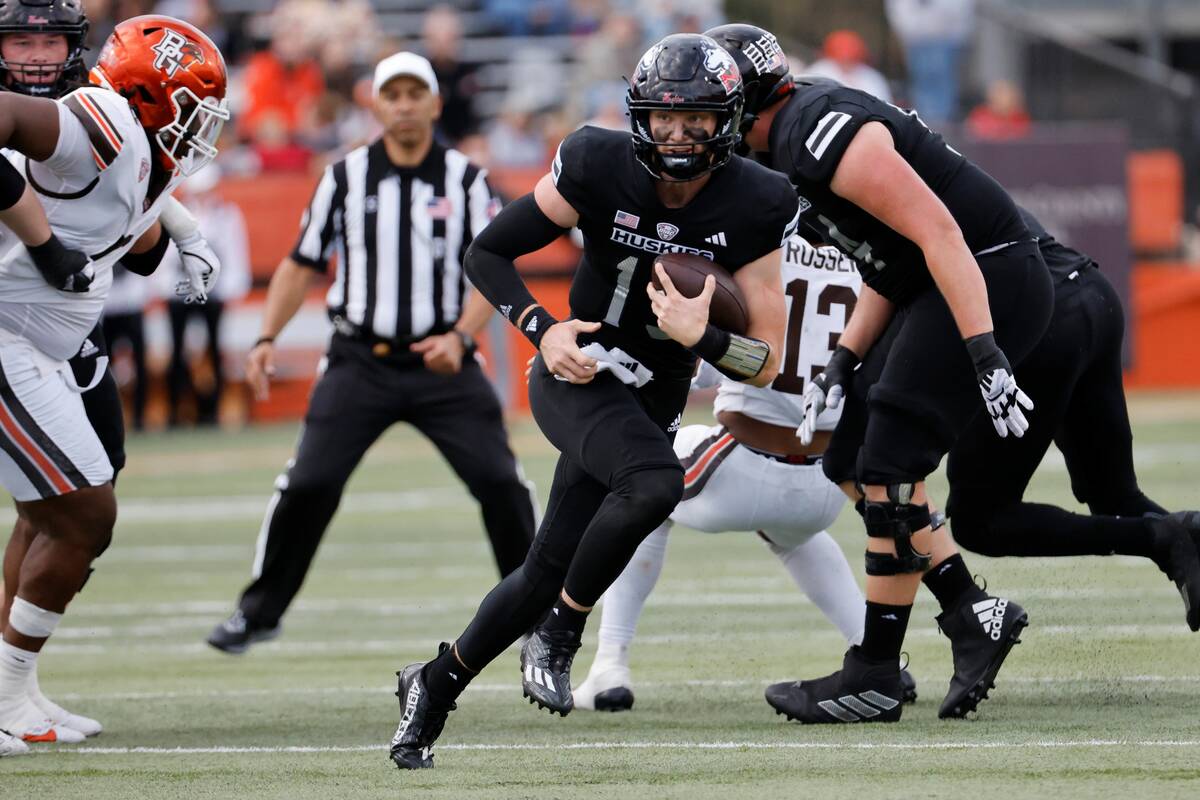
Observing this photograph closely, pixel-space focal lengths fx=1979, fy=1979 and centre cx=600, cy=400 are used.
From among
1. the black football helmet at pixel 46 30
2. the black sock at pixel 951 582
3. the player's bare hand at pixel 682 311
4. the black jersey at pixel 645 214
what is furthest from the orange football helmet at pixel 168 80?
the black sock at pixel 951 582

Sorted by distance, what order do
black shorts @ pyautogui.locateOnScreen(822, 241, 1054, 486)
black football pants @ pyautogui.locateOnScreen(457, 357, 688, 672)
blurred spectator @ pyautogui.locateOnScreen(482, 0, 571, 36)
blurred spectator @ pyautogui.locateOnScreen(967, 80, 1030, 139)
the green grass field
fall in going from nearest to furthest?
the green grass field < black football pants @ pyautogui.locateOnScreen(457, 357, 688, 672) < black shorts @ pyautogui.locateOnScreen(822, 241, 1054, 486) < blurred spectator @ pyautogui.locateOnScreen(967, 80, 1030, 139) < blurred spectator @ pyautogui.locateOnScreen(482, 0, 571, 36)

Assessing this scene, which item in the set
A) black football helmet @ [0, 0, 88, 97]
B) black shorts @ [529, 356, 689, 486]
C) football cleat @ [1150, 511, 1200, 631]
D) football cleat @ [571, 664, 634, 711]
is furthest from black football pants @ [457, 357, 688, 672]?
black football helmet @ [0, 0, 88, 97]

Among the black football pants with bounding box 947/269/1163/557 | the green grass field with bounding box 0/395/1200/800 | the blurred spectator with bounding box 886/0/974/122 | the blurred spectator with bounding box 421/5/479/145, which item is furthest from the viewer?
the blurred spectator with bounding box 886/0/974/122

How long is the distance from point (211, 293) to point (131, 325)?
0.64m

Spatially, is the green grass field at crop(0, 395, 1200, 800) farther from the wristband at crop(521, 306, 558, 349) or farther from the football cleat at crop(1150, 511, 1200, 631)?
the wristband at crop(521, 306, 558, 349)

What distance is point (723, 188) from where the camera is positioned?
4754 millimetres

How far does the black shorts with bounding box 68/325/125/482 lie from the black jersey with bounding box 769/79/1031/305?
78.1 inches

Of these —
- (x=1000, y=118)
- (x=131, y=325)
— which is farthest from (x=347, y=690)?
(x=1000, y=118)

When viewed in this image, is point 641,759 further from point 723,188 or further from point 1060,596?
point 1060,596

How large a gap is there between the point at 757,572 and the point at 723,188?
3.78 m

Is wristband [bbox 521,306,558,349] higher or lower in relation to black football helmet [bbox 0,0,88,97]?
lower

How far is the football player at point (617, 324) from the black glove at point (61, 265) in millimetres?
1041

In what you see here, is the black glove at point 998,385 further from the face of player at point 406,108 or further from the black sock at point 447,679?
the face of player at point 406,108

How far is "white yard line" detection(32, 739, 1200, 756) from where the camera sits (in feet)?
15.1
